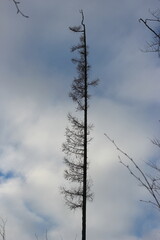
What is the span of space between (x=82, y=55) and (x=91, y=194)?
7158 millimetres

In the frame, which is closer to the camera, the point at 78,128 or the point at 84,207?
the point at 84,207

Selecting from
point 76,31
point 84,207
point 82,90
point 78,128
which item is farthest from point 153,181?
point 76,31

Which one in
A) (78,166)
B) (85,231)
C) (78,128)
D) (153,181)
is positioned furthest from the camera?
(78,128)

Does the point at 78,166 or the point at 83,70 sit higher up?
the point at 83,70

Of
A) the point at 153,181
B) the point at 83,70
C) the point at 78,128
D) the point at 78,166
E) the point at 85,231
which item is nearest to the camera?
the point at 153,181

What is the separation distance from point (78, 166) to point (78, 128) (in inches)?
75.4

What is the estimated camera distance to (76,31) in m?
19.1

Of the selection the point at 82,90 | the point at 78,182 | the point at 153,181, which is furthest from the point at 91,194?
the point at 153,181

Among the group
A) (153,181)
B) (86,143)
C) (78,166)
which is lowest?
(153,181)

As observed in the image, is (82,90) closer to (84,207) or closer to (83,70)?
(83,70)

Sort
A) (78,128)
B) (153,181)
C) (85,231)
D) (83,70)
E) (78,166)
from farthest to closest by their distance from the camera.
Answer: (83,70)
(78,128)
(78,166)
(85,231)
(153,181)

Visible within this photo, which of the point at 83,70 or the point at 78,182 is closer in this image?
the point at 78,182

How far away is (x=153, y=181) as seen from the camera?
6.57 feet

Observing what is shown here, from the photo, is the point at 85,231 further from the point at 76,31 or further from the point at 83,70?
the point at 76,31
